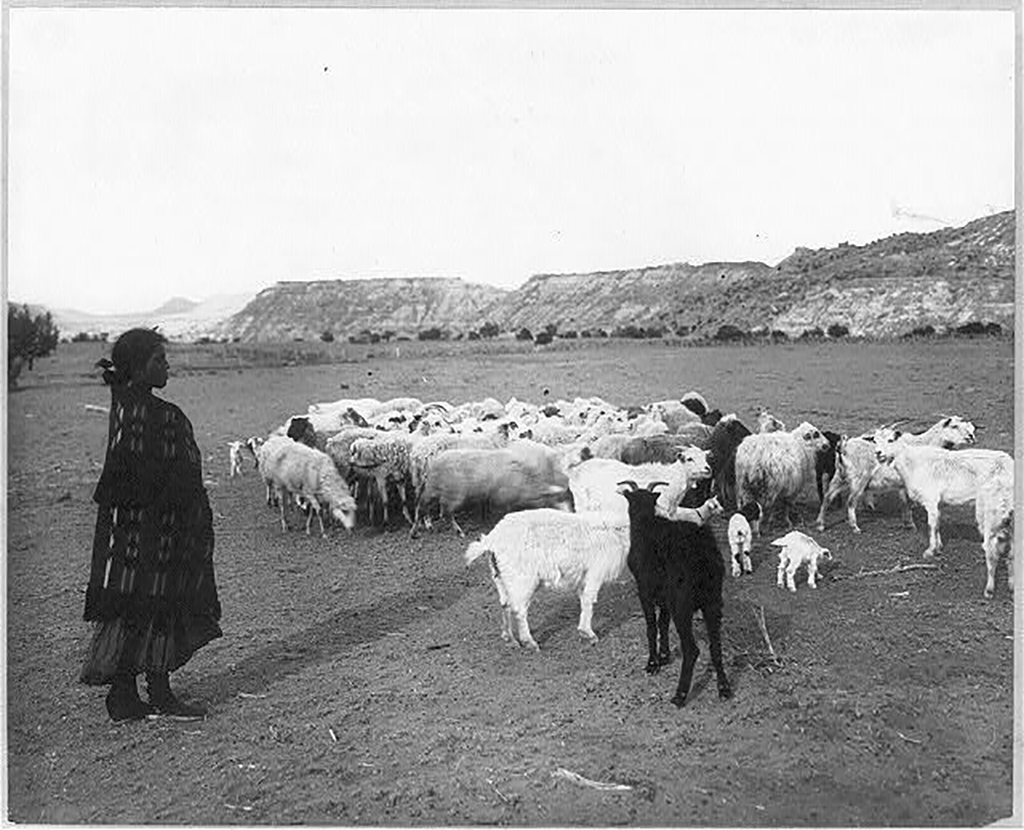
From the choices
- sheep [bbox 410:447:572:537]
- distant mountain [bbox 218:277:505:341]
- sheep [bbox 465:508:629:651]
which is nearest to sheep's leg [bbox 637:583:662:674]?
sheep [bbox 465:508:629:651]

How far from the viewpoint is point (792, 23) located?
14.4ft

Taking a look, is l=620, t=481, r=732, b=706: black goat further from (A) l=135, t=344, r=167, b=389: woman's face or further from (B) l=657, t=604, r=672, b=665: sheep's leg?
(A) l=135, t=344, r=167, b=389: woman's face

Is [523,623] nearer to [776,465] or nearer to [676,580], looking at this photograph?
[676,580]

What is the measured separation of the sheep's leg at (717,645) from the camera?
Result: 3.84m

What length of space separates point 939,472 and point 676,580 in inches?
55.8

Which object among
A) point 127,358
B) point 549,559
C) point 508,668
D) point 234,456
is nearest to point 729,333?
point 549,559

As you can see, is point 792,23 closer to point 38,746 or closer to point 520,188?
point 520,188

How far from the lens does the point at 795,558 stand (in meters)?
4.25

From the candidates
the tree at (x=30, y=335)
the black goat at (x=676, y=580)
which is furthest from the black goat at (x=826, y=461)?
the tree at (x=30, y=335)

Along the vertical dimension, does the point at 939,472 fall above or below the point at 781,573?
above

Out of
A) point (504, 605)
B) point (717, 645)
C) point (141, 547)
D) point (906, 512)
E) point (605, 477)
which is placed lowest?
point (717, 645)

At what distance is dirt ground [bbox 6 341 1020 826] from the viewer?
3.73m

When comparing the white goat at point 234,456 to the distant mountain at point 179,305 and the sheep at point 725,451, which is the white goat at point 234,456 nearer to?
the distant mountain at point 179,305

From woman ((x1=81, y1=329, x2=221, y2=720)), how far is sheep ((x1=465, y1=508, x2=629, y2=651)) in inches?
46.2
